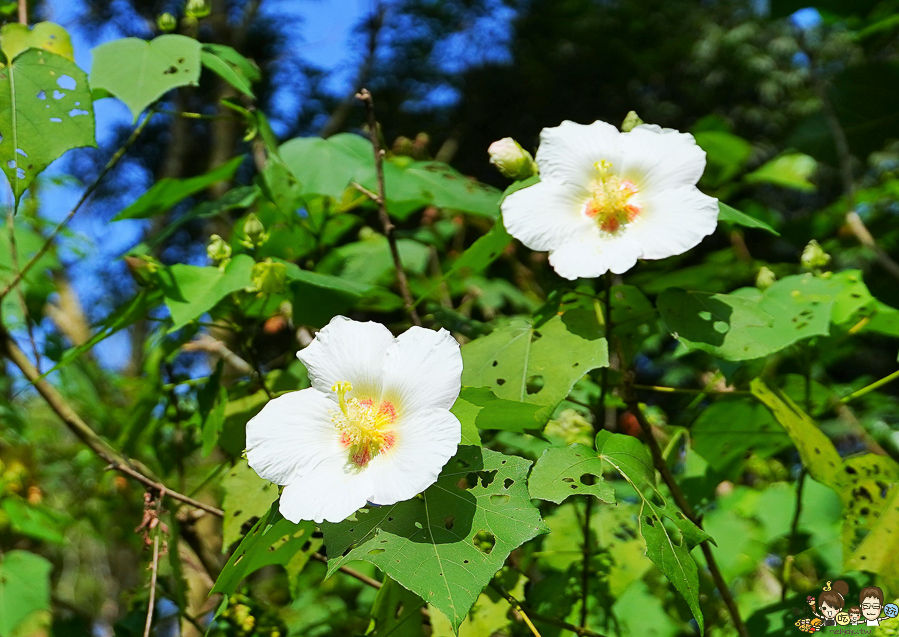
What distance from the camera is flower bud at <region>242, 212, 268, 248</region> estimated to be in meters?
1.20

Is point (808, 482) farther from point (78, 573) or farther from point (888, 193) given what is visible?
point (78, 573)

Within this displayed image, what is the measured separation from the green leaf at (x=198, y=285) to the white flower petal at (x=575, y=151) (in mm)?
504

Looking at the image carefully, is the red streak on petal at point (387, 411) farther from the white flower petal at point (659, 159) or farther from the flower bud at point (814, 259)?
the flower bud at point (814, 259)

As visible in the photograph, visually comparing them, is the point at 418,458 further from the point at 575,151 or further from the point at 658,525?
the point at 575,151

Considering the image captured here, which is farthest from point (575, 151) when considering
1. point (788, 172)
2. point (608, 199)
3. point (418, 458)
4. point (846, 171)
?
point (788, 172)

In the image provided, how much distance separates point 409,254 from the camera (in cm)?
172

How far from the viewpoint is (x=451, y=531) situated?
75cm

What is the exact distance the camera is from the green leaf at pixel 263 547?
31.0 inches

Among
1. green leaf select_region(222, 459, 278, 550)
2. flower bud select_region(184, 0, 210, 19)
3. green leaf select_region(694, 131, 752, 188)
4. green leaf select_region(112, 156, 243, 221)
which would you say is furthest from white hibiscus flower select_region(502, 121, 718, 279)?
Result: green leaf select_region(694, 131, 752, 188)

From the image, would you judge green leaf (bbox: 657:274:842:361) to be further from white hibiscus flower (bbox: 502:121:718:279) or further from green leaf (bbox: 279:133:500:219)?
green leaf (bbox: 279:133:500:219)

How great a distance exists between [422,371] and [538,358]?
9.3 inches

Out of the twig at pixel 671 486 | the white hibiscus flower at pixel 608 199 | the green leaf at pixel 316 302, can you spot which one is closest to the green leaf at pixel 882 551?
the twig at pixel 671 486

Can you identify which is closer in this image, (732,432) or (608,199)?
(608,199)

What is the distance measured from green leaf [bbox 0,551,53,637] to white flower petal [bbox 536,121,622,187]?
1476 mm
